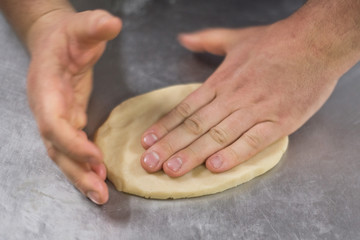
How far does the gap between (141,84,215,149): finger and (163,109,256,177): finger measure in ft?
0.21

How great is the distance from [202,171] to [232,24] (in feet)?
1.90

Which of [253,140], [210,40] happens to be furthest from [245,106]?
[210,40]

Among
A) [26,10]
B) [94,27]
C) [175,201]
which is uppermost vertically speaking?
[94,27]

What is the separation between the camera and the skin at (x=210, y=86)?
76 cm

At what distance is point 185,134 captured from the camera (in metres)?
0.93

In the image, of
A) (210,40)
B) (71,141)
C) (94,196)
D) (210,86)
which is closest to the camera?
(71,141)

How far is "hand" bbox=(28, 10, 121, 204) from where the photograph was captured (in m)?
0.71

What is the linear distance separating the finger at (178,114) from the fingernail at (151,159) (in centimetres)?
4

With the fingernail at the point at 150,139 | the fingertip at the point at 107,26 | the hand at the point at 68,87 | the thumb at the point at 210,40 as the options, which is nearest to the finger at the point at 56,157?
the hand at the point at 68,87

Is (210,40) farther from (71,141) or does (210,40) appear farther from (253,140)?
(71,141)

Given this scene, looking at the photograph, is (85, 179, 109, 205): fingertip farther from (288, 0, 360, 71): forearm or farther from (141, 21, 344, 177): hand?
(288, 0, 360, 71): forearm

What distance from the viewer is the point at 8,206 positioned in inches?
33.4

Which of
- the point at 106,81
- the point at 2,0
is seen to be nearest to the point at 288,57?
the point at 106,81

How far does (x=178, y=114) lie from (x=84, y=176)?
0.87ft
